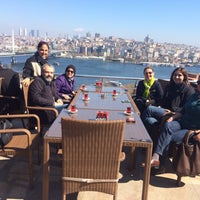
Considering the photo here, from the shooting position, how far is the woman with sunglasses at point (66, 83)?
4605 millimetres

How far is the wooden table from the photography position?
6.81 ft

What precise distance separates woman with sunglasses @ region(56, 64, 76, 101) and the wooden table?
2.60ft

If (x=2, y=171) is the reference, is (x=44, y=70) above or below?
above

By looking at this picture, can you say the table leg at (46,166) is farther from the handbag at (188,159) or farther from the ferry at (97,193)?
the handbag at (188,159)

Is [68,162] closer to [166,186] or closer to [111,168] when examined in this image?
[111,168]

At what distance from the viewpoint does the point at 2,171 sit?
113 inches

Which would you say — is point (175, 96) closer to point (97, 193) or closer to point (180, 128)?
point (180, 128)

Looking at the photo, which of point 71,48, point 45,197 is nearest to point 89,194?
point 45,197

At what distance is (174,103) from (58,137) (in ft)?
7.08

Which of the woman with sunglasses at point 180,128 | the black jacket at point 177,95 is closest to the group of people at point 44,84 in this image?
the woman with sunglasses at point 180,128

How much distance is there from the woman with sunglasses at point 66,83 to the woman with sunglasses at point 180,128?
81.9 inches

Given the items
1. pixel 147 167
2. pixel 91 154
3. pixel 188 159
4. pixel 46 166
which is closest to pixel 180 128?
pixel 188 159

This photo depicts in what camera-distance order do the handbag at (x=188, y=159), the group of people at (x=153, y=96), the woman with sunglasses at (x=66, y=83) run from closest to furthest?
the handbag at (x=188, y=159)
the group of people at (x=153, y=96)
the woman with sunglasses at (x=66, y=83)

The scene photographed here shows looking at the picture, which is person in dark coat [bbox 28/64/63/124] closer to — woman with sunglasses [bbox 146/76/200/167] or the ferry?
the ferry
